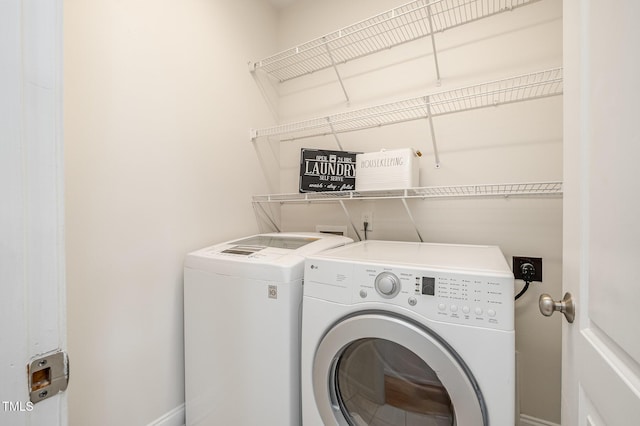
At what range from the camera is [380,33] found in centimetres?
164

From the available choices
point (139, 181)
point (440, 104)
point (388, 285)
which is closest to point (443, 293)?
point (388, 285)

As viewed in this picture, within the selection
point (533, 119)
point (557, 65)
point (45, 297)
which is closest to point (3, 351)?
point (45, 297)

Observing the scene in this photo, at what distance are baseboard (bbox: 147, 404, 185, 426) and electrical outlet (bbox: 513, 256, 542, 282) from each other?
180 cm

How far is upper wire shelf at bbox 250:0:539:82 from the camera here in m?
1.42

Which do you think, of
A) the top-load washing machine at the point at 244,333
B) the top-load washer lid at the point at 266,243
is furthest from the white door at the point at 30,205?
the top-load washer lid at the point at 266,243

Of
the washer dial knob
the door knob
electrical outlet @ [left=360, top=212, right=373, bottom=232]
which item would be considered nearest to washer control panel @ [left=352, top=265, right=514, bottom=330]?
the washer dial knob

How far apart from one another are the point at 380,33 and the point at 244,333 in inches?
68.6

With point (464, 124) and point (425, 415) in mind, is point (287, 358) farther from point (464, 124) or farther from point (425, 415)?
point (464, 124)

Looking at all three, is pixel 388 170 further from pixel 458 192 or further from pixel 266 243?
pixel 266 243

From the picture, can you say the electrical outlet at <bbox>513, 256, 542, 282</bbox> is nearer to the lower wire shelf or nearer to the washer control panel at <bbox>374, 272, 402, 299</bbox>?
the lower wire shelf

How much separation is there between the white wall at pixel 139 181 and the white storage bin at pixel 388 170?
2.65ft

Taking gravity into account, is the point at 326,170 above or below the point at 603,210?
above

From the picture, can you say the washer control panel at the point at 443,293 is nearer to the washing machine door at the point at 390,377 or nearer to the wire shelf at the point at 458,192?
the washing machine door at the point at 390,377

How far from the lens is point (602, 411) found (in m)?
0.48
